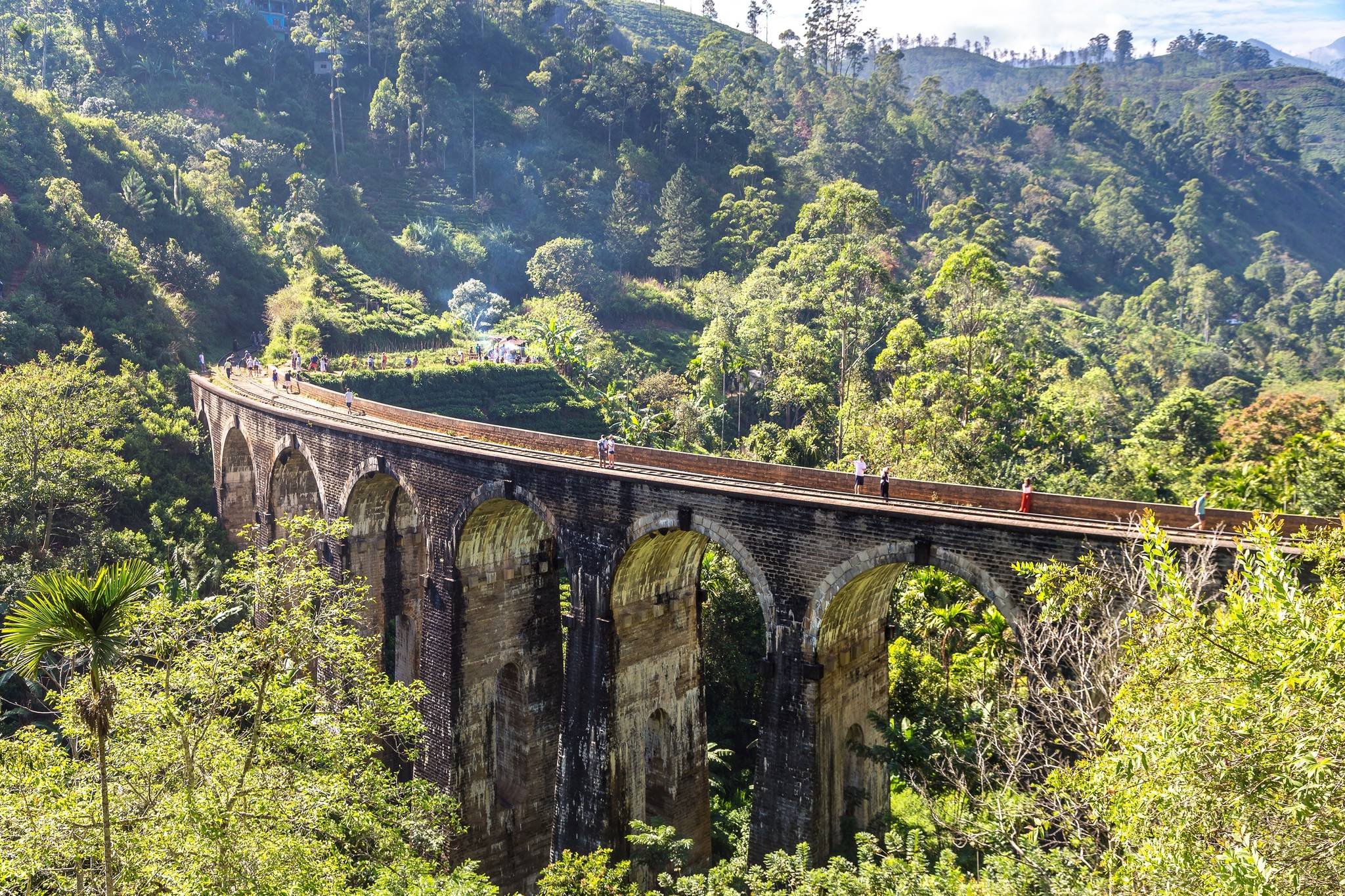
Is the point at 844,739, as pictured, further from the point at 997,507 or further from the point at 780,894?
the point at 997,507

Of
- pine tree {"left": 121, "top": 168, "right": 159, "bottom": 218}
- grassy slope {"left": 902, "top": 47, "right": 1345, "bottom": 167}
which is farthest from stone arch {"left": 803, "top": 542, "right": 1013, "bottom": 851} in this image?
grassy slope {"left": 902, "top": 47, "right": 1345, "bottom": 167}

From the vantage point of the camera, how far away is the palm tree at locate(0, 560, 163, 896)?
10.4 metres

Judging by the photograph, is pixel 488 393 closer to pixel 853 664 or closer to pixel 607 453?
pixel 607 453

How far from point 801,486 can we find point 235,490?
28.8 metres

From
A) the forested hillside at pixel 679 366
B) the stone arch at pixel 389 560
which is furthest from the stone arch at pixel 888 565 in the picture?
the stone arch at pixel 389 560

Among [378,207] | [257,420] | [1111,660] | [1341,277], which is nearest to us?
[1111,660]

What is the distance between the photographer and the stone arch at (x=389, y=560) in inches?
1081

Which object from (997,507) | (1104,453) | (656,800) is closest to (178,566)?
(656,800)

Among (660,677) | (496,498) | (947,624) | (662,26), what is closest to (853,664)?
(660,677)

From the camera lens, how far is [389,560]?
2873 cm

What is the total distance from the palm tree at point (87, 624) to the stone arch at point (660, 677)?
9.54 meters

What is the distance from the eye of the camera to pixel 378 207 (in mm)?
76438

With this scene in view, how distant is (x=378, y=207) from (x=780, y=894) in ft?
237

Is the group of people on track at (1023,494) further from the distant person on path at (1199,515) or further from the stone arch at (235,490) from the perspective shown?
the stone arch at (235,490)
